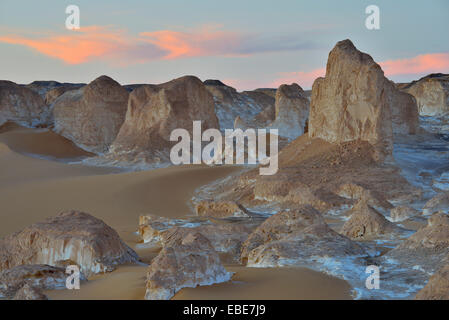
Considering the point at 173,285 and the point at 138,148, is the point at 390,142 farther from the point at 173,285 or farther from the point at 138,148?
the point at 138,148

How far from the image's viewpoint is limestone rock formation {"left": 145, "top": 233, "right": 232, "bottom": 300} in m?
5.46

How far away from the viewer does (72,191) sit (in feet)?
70.8

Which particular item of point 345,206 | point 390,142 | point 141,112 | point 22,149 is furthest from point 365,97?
point 22,149

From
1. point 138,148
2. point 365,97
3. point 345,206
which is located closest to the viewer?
point 345,206

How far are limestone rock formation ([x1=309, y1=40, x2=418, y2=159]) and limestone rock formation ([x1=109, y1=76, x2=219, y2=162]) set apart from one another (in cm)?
1539

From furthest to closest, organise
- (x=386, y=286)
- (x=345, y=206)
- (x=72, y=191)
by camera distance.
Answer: (x=72, y=191) < (x=345, y=206) < (x=386, y=286)

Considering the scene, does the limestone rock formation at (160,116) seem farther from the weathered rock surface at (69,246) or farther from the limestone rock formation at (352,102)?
the weathered rock surface at (69,246)

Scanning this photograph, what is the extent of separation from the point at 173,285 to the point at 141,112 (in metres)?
31.0

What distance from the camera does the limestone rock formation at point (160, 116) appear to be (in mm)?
33531

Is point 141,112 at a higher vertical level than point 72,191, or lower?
higher

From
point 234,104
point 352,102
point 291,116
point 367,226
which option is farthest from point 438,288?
point 234,104

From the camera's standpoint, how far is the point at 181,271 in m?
5.68

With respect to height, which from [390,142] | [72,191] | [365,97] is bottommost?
[72,191]

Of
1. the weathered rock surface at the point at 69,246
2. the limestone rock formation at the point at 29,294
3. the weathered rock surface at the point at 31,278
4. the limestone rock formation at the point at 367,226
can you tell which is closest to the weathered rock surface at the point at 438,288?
the limestone rock formation at the point at 29,294
